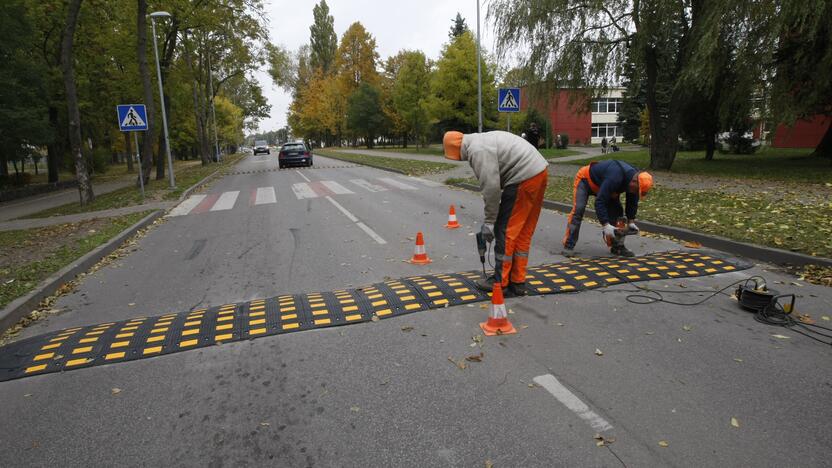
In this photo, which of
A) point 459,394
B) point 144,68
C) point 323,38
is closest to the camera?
point 459,394

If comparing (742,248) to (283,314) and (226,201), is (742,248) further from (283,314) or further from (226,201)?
(226,201)

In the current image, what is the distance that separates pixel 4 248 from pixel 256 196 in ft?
24.7

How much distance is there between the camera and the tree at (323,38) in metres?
74.6

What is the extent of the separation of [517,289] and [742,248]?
3952 millimetres

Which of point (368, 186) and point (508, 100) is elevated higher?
point (508, 100)

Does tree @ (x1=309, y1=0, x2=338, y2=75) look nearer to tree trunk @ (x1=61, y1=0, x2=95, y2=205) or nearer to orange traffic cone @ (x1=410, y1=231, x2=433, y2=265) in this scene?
tree trunk @ (x1=61, y1=0, x2=95, y2=205)

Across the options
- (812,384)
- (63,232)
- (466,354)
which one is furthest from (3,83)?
(812,384)

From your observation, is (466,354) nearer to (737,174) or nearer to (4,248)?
(4,248)

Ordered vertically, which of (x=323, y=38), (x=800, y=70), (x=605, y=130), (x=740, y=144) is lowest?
(x=740, y=144)

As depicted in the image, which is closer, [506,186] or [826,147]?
[506,186]

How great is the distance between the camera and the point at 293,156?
3003 cm

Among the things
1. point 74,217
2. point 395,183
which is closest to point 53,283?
point 74,217

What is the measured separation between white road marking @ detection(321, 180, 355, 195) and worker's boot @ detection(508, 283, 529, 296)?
11058 mm

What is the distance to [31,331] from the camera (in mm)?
5137
